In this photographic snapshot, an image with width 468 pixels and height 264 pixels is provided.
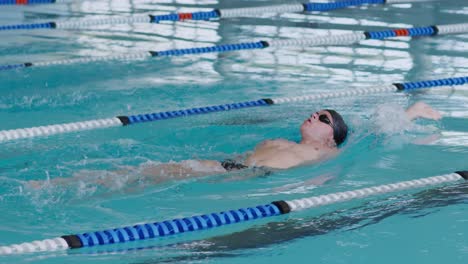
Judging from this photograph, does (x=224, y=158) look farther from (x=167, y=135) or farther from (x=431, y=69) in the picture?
(x=431, y=69)

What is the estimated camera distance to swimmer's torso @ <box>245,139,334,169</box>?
488 cm

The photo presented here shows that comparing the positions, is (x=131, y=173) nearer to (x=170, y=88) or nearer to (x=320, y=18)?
(x=170, y=88)

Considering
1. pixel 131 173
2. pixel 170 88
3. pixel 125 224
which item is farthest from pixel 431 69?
pixel 125 224

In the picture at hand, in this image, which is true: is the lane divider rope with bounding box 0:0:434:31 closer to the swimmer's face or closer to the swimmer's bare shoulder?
the swimmer's bare shoulder

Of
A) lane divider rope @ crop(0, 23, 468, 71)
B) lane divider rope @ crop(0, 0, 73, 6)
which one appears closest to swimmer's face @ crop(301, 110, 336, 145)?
lane divider rope @ crop(0, 23, 468, 71)

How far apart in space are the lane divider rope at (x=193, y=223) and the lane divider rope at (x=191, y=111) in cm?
178

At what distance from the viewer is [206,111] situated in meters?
6.11

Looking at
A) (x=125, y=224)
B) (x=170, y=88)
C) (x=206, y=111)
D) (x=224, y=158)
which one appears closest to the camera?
(x=125, y=224)

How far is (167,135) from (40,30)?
12.1 ft

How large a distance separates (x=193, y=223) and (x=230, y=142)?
5.28 feet

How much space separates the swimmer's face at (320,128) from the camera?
5059 millimetres

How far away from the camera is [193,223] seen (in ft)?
13.0

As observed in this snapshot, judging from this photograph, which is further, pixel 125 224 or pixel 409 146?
pixel 409 146

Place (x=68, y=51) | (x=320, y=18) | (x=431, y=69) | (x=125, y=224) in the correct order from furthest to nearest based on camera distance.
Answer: (x=320, y=18)
(x=68, y=51)
(x=431, y=69)
(x=125, y=224)
